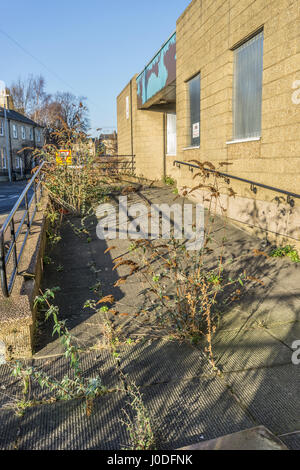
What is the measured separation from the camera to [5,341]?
3.19 meters

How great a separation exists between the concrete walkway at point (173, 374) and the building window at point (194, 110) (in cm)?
581

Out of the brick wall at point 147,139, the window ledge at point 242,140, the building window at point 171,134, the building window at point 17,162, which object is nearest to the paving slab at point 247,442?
the window ledge at point 242,140

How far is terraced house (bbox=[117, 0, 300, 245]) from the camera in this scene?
5.55 metres

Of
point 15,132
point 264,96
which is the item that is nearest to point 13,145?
point 15,132

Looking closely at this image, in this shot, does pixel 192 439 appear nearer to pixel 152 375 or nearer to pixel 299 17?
pixel 152 375

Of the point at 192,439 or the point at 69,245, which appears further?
the point at 69,245

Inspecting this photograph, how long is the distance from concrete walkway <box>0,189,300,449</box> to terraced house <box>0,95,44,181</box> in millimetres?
32693

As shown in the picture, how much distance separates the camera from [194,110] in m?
9.93

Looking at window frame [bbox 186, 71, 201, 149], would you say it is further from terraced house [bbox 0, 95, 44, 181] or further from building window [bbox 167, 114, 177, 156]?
terraced house [bbox 0, 95, 44, 181]

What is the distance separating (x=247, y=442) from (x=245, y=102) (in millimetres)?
6292

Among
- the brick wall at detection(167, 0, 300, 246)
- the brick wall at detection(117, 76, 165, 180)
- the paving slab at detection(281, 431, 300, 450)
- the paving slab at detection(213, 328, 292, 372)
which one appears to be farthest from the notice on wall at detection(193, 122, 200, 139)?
the paving slab at detection(281, 431, 300, 450)

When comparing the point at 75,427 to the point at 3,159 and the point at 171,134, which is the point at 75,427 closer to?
the point at 171,134

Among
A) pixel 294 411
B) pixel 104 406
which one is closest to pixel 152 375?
pixel 104 406

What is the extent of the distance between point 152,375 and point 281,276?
2673 mm
